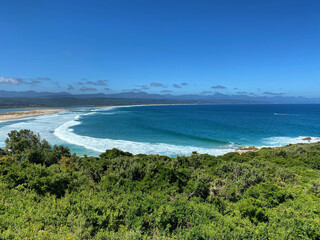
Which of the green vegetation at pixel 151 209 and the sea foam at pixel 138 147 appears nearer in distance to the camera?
the green vegetation at pixel 151 209

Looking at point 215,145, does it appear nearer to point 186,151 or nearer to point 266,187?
point 186,151

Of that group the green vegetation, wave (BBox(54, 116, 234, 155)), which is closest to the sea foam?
wave (BBox(54, 116, 234, 155))

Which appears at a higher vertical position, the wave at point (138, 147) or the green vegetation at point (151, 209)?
the green vegetation at point (151, 209)

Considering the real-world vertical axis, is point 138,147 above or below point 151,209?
below

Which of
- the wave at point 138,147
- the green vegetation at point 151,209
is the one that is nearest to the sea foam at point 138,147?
the wave at point 138,147

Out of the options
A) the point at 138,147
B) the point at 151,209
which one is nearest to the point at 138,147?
the point at 138,147

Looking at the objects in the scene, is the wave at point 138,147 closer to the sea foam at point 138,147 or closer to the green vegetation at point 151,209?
the sea foam at point 138,147

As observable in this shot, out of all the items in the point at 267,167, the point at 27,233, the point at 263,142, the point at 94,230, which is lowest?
the point at 263,142

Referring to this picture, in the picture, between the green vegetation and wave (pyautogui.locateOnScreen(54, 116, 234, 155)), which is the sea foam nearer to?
wave (pyautogui.locateOnScreen(54, 116, 234, 155))

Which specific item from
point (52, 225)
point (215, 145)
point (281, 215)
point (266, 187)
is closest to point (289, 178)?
point (266, 187)

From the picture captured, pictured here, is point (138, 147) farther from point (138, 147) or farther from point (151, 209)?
point (151, 209)

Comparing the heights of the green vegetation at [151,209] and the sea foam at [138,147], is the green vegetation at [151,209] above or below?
above
